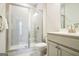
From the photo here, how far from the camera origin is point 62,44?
1372mm

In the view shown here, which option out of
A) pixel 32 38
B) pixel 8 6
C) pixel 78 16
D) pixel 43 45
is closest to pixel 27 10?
pixel 8 6

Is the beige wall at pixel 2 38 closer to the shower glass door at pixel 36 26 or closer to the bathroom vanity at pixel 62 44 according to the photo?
the shower glass door at pixel 36 26

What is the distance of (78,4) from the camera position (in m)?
1.52

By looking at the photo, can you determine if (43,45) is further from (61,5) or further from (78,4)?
(78,4)

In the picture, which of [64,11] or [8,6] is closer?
[8,6]

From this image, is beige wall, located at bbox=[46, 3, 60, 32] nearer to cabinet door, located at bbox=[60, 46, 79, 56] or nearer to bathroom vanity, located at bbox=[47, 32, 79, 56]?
bathroom vanity, located at bbox=[47, 32, 79, 56]

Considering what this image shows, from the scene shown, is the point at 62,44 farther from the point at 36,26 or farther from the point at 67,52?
the point at 36,26

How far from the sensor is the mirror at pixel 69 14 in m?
1.54

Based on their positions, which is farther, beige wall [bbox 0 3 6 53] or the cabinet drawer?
beige wall [bbox 0 3 6 53]

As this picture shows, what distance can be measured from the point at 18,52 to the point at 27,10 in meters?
0.53

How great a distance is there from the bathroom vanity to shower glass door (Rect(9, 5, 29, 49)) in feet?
1.03

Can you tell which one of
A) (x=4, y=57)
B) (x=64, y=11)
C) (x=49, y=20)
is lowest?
(x=4, y=57)

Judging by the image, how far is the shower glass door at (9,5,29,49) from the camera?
1.54m

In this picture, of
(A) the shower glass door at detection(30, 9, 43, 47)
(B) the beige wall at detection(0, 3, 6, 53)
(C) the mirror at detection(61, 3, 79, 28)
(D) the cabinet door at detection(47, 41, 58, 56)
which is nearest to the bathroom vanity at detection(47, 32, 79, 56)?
(D) the cabinet door at detection(47, 41, 58, 56)
